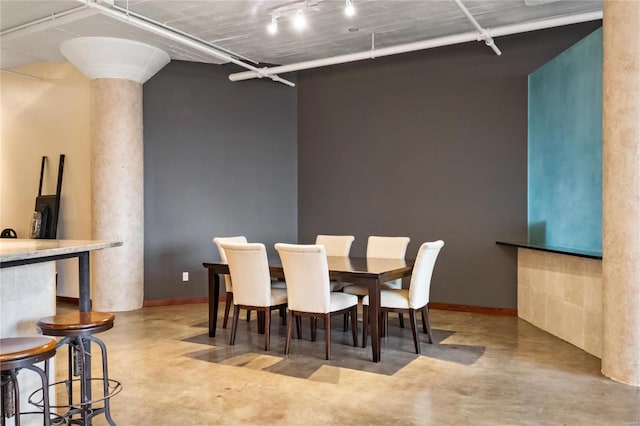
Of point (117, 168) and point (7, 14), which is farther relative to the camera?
point (117, 168)

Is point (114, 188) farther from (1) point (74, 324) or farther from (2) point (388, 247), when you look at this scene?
(1) point (74, 324)

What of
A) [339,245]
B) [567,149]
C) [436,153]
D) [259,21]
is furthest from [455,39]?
[339,245]

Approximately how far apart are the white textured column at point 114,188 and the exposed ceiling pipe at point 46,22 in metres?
0.90

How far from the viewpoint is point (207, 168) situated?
6961 mm

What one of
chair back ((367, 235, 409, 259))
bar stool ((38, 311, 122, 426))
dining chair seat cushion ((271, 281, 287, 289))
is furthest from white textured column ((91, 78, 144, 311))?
bar stool ((38, 311, 122, 426))

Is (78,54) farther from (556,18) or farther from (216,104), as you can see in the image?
(556,18)

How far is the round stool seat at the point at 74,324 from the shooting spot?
2.48 meters

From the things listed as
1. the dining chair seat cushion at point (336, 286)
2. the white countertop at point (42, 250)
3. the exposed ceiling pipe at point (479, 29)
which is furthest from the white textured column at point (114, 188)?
the exposed ceiling pipe at point (479, 29)

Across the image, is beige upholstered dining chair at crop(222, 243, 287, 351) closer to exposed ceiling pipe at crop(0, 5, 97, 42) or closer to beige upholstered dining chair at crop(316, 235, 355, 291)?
beige upholstered dining chair at crop(316, 235, 355, 291)

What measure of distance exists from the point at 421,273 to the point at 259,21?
10.3ft

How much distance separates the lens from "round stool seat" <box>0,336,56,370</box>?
6.59 ft

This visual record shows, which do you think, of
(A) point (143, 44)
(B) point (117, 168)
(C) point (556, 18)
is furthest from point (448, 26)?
(B) point (117, 168)

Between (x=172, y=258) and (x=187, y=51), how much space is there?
8.58 feet

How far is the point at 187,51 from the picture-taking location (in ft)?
20.6
